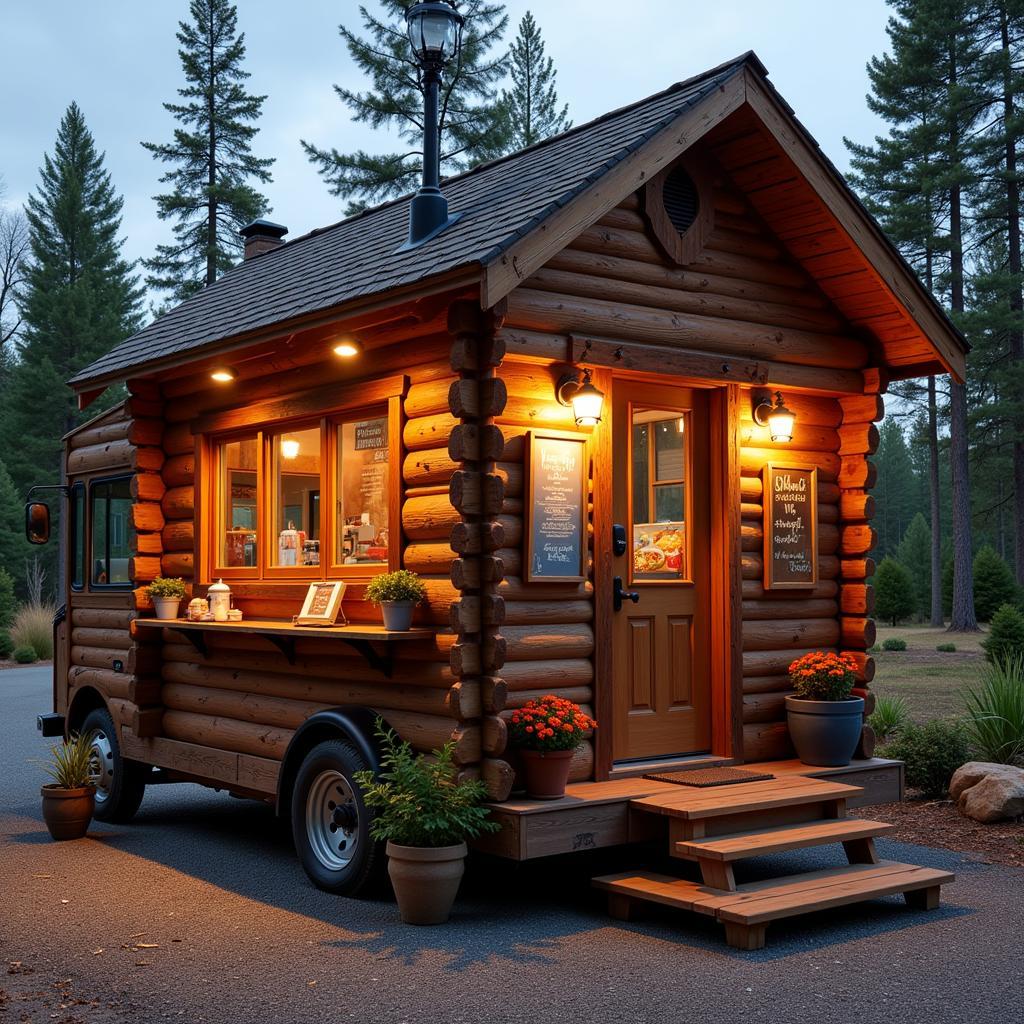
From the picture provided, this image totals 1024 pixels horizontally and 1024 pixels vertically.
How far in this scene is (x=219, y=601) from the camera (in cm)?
916

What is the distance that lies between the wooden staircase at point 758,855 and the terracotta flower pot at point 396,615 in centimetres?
166

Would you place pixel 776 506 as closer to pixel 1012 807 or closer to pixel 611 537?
pixel 611 537

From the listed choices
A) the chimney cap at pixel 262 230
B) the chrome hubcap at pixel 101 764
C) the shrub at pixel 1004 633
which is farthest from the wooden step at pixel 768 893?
the shrub at pixel 1004 633

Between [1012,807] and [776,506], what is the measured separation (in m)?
3.02

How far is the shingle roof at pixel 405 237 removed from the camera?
714 cm

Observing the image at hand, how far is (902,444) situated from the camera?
3027 inches

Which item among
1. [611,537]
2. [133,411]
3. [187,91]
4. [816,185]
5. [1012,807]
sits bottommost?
[1012,807]

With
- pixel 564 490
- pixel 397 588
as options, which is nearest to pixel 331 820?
pixel 397 588

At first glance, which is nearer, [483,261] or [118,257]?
[483,261]

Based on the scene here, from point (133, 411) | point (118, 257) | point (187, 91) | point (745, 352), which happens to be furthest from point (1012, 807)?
point (118, 257)

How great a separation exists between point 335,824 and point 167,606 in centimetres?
291

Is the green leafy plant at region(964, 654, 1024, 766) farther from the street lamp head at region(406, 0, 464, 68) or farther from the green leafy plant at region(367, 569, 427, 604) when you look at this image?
the street lamp head at region(406, 0, 464, 68)

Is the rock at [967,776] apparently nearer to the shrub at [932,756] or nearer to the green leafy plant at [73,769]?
the shrub at [932,756]

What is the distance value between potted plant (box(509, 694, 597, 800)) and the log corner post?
138 millimetres
